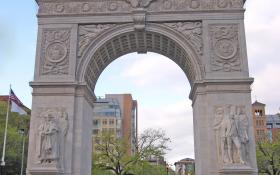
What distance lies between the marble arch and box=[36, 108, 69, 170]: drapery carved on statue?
0.17ft

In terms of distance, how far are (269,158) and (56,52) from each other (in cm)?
2757

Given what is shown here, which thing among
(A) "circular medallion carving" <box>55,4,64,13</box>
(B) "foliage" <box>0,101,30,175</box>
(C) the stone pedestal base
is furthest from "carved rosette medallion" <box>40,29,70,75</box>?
(B) "foliage" <box>0,101,30,175</box>

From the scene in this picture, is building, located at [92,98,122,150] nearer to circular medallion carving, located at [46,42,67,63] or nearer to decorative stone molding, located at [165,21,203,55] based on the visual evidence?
circular medallion carving, located at [46,42,67,63]

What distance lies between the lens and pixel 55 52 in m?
22.1

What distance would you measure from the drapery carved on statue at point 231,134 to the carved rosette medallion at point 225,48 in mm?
2469

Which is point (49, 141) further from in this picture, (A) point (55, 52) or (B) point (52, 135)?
(A) point (55, 52)

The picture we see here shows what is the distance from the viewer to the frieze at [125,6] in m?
22.3

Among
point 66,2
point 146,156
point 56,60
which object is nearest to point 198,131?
point 56,60

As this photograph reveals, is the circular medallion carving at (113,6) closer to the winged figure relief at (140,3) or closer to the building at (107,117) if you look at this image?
the winged figure relief at (140,3)

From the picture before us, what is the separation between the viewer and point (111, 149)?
139 ft

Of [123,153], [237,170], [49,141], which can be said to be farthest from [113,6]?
[123,153]

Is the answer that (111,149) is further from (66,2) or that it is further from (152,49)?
(66,2)

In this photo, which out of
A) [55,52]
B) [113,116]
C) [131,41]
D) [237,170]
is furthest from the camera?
[113,116]

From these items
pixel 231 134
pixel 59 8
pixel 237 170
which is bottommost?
pixel 237 170
